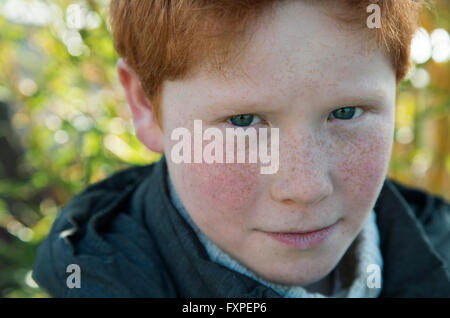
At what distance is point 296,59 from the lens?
2.10 ft

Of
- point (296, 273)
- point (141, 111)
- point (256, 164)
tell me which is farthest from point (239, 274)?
point (141, 111)

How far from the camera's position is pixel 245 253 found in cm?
77

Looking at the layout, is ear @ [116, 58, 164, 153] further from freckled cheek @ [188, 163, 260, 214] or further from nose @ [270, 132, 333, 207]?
nose @ [270, 132, 333, 207]

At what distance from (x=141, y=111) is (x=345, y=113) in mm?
330

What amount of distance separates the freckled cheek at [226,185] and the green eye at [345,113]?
0.13 meters

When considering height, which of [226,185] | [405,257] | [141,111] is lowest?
[405,257]

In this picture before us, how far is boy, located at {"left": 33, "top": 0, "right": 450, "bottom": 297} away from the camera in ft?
2.11

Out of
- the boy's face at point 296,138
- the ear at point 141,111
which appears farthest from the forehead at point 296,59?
the ear at point 141,111

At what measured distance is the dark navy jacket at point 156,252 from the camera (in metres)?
0.79

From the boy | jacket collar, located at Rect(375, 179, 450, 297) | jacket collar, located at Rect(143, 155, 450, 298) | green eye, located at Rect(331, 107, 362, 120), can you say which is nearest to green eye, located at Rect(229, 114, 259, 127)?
the boy

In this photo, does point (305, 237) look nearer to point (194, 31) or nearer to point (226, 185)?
point (226, 185)

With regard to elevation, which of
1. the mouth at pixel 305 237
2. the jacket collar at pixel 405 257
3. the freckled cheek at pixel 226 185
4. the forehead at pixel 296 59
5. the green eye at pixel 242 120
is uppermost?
the forehead at pixel 296 59

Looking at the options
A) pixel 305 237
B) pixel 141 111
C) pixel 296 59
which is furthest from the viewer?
pixel 141 111

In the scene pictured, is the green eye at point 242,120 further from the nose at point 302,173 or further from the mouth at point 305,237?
the mouth at point 305,237
